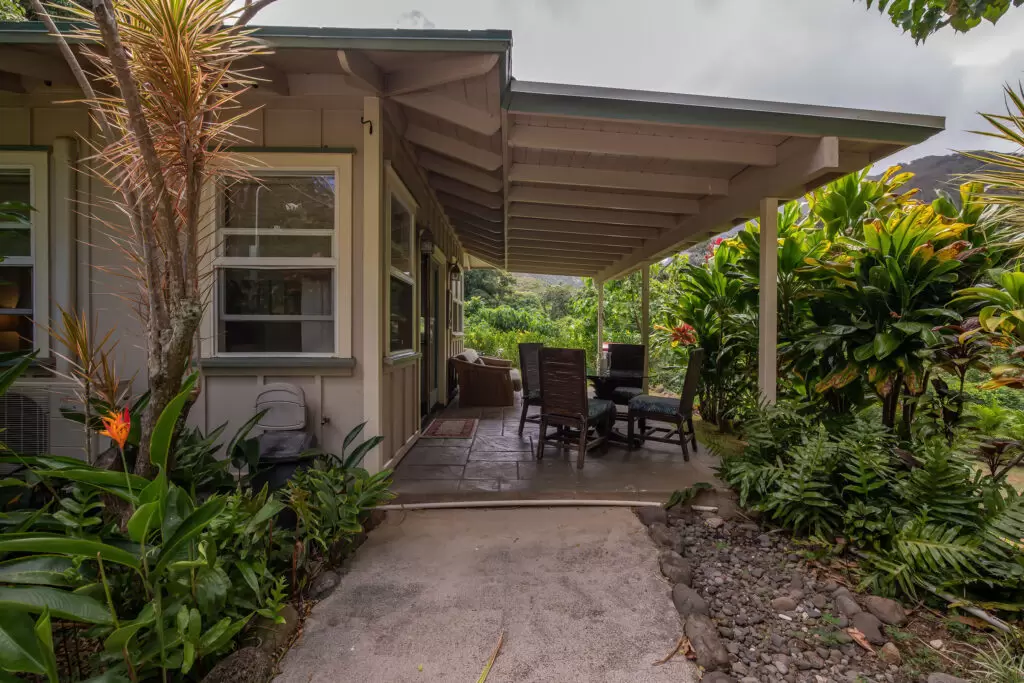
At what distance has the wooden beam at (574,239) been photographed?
6217 mm

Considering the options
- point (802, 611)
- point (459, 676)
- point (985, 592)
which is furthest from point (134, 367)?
point (985, 592)

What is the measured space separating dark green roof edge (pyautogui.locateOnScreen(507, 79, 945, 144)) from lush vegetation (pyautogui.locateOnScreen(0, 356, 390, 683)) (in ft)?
7.11

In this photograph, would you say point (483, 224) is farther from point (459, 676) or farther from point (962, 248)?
point (459, 676)

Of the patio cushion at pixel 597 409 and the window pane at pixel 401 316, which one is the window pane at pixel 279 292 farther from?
the patio cushion at pixel 597 409

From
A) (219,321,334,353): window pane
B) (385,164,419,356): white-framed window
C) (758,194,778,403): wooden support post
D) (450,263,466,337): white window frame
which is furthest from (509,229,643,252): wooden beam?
(219,321,334,353): window pane

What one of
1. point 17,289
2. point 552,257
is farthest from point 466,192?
point 17,289

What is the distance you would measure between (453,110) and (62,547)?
8.60 ft

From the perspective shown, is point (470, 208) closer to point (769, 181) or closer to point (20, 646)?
point (769, 181)

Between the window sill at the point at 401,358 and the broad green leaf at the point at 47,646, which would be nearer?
the broad green leaf at the point at 47,646

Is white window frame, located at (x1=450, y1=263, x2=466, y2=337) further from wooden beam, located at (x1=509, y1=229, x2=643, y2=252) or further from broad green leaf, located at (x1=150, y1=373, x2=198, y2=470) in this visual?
broad green leaf, located at (x1=150, y1=373, x2=198, y2=470)

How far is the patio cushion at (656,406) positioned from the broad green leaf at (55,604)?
339 centimetres

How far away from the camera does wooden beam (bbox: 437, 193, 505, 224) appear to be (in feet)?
18.1

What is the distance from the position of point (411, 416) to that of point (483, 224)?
10.3ft

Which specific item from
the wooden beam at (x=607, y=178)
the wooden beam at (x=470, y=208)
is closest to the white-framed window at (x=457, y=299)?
the wooden beam at (x=470, y=208)
